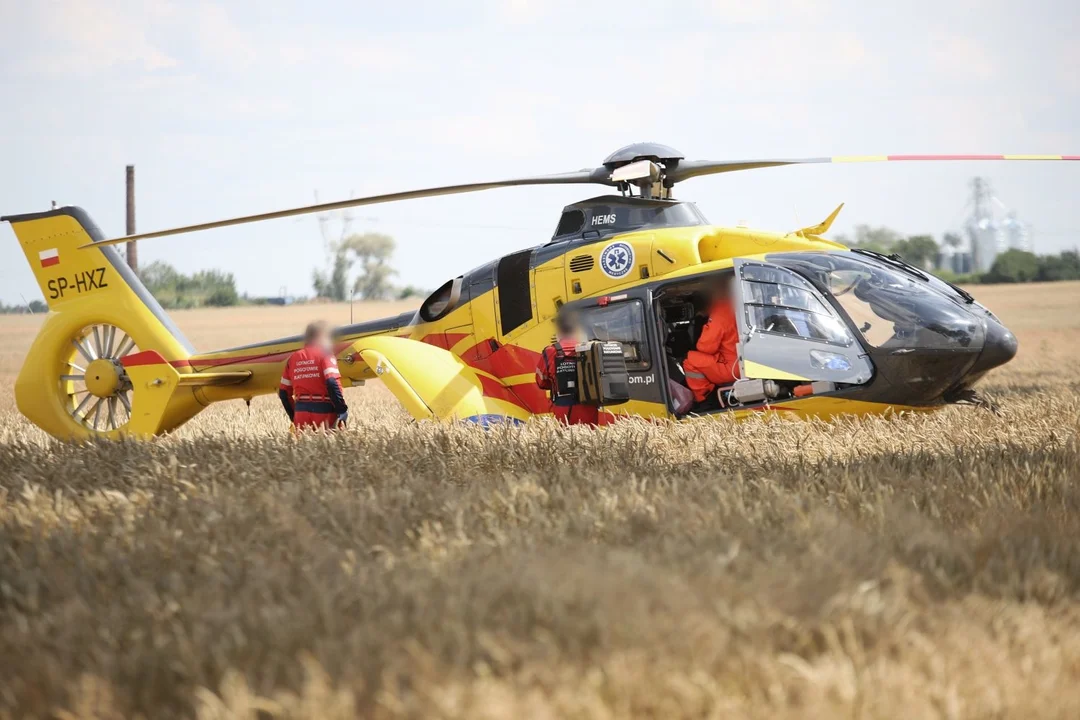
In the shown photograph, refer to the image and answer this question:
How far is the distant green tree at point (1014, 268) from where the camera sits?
57500 mm

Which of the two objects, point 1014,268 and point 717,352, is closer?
point 717,352

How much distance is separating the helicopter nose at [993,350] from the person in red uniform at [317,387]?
5.73 metres

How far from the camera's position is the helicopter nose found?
8.09 m

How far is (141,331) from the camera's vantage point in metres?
11.3

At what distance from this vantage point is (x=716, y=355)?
9.05m

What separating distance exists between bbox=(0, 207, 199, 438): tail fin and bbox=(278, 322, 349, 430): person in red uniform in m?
1.87

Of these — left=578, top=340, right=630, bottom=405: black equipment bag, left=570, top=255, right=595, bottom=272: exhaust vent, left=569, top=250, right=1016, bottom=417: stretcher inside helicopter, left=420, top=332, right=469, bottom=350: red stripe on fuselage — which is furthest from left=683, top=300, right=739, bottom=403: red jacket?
left=420, top=332, right=469, bottom=350: red stripe on fuselage

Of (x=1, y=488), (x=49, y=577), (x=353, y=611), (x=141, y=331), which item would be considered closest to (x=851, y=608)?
(x=353, y=611)

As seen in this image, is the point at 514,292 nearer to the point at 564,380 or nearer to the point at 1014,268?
the point at 564,380

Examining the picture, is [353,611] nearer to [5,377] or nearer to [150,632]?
[150,632]

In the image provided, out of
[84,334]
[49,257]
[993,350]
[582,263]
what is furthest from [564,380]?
[49,257]

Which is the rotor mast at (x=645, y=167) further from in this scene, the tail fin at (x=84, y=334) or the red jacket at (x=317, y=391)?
the tail fin at (x=84, y=334)

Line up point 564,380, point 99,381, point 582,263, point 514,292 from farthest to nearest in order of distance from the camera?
point 99,381 → point 514,292 → point 582,263 → point 564,380

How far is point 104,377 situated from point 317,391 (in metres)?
3.02
